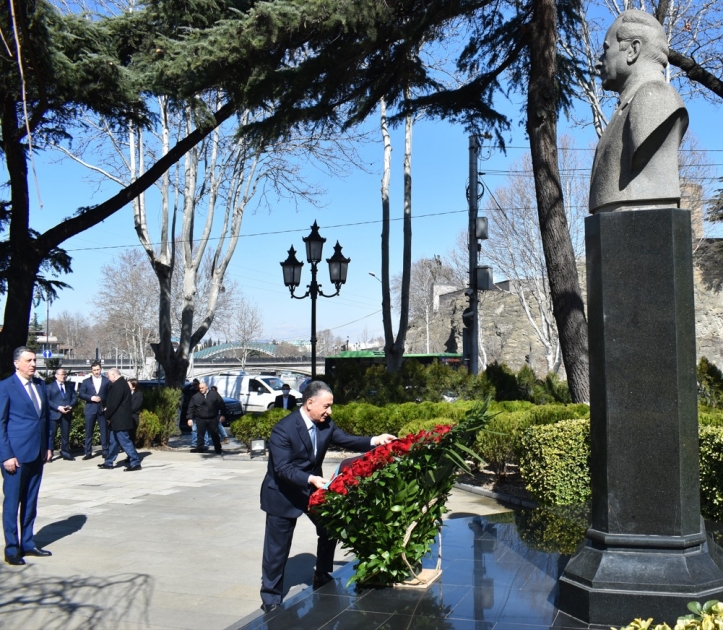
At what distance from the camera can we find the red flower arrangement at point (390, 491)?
171 inches

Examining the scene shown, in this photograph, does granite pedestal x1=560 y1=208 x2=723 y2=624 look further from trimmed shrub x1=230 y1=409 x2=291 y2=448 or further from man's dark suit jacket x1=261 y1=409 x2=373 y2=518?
trimmed shrub x1=230 y1=409 x2=291 y2=448

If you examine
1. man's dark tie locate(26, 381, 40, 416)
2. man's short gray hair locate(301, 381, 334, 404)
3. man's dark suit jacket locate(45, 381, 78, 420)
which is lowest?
man's dark suit jacket locate(45, 381, 78, 420)

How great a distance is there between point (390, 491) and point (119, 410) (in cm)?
967

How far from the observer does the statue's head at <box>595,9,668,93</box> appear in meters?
4.52

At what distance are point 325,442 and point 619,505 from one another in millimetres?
2011

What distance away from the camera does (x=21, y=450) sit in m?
6.85

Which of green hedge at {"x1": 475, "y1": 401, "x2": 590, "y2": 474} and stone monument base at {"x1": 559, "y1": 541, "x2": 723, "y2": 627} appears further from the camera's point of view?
green hedge at {"x1": 475, "y1": 401, "x2": 590, "y2": 474}

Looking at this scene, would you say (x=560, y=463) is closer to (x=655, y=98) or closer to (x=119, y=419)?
(x=655, y=98)

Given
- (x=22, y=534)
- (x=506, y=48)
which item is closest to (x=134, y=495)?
(x=22, y=534)

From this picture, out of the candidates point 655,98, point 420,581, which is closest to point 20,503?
point 420,581

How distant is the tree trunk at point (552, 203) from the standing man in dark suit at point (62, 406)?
8.58 meters

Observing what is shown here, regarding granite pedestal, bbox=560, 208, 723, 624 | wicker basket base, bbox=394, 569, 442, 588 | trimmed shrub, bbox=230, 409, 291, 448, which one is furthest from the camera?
trimmed shrub, bbox=230, 409, 291, 448

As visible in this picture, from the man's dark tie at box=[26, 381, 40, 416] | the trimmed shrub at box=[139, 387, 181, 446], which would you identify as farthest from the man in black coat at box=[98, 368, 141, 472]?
the man's dark tie at box=[26, 381, 40, 416]

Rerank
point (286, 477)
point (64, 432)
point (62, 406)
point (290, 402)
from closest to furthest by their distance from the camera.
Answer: point (286, 477) < point (62, 406) < point (64, 432) < point (290, 402)
